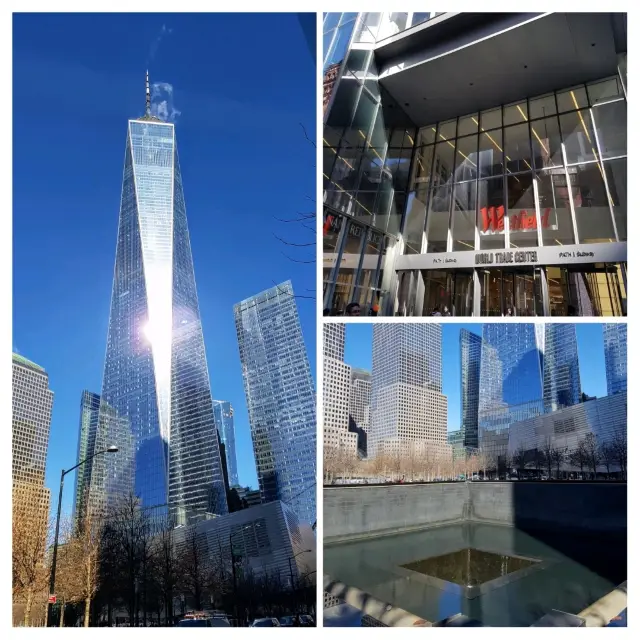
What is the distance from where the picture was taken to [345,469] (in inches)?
245

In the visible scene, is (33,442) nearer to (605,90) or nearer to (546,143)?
(546,143)

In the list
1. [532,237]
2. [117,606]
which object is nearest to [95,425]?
[117,606]

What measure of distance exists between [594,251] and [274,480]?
12436mm

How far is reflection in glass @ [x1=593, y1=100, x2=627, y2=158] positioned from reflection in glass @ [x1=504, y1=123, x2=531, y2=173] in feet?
4.17

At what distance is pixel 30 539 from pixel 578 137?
1186 centimetres

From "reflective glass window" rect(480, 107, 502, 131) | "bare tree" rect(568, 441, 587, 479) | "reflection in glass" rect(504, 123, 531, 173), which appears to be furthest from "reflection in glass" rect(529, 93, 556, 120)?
"bare tree" rect(568, 441, 587, 479)

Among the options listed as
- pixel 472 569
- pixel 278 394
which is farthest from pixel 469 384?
pixel 278 394

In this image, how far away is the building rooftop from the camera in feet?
22.4

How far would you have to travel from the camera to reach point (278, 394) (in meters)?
17.0

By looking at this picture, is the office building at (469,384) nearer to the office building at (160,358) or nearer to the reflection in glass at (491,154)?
the reflection in glass at (491,154)

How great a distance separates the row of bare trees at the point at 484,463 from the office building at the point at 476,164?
6.27ft

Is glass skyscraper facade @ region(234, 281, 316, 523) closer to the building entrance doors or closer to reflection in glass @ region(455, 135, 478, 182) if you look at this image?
reflection in glass @ region(455, 135, 478, 182)

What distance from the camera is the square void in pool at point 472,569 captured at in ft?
29.3

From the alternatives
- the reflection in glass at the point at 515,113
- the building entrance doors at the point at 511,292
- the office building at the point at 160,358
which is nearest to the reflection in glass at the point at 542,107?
the reflection in glass at the point at 515,113
